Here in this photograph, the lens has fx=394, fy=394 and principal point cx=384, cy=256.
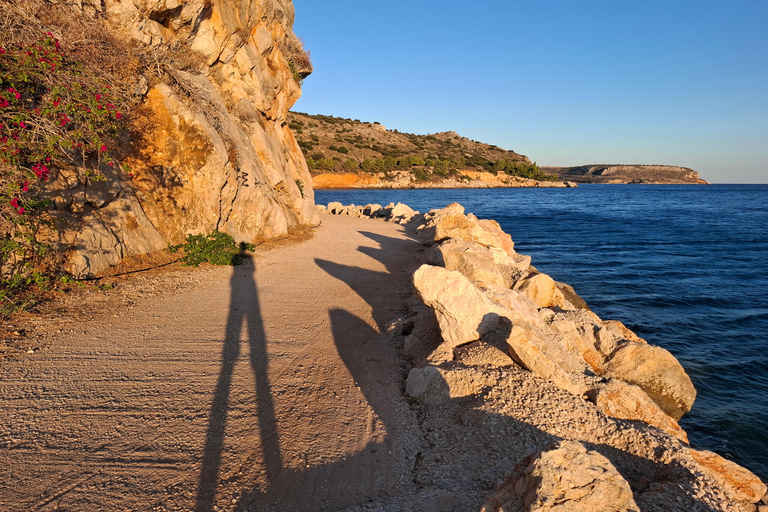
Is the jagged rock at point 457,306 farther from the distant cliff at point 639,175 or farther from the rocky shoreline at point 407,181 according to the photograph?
the distant cliff at point 639,175

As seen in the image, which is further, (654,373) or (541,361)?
(654,373)

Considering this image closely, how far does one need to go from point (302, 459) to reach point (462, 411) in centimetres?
182

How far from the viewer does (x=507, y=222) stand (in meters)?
33.4

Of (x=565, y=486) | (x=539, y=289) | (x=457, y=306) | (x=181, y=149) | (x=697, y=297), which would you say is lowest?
(x=697, y=297)

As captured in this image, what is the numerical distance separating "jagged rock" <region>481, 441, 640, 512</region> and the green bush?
927cm

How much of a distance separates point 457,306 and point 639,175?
189 m

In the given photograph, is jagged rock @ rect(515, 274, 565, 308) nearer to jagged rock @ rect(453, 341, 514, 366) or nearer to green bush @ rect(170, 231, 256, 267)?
jagged rock @ rect(453, 341, 514, 366)

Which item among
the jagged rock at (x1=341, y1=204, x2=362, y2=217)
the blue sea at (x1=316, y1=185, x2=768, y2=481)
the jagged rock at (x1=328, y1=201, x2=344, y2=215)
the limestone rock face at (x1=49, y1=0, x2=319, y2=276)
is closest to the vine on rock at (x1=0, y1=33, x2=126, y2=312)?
the limestone rock face at (x1=49, y1=0, x2=319, y2=276)

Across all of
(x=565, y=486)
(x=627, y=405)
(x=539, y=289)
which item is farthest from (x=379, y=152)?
(x=565, y=486)

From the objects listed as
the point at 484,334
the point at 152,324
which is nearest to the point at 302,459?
the point at 484,334

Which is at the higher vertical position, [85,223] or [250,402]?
[85,223]

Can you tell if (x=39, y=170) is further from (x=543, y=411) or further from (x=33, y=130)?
(x=543, y=411)

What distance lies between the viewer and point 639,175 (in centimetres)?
16062

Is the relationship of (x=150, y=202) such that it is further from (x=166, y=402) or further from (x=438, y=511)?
(x=438, y=511)
